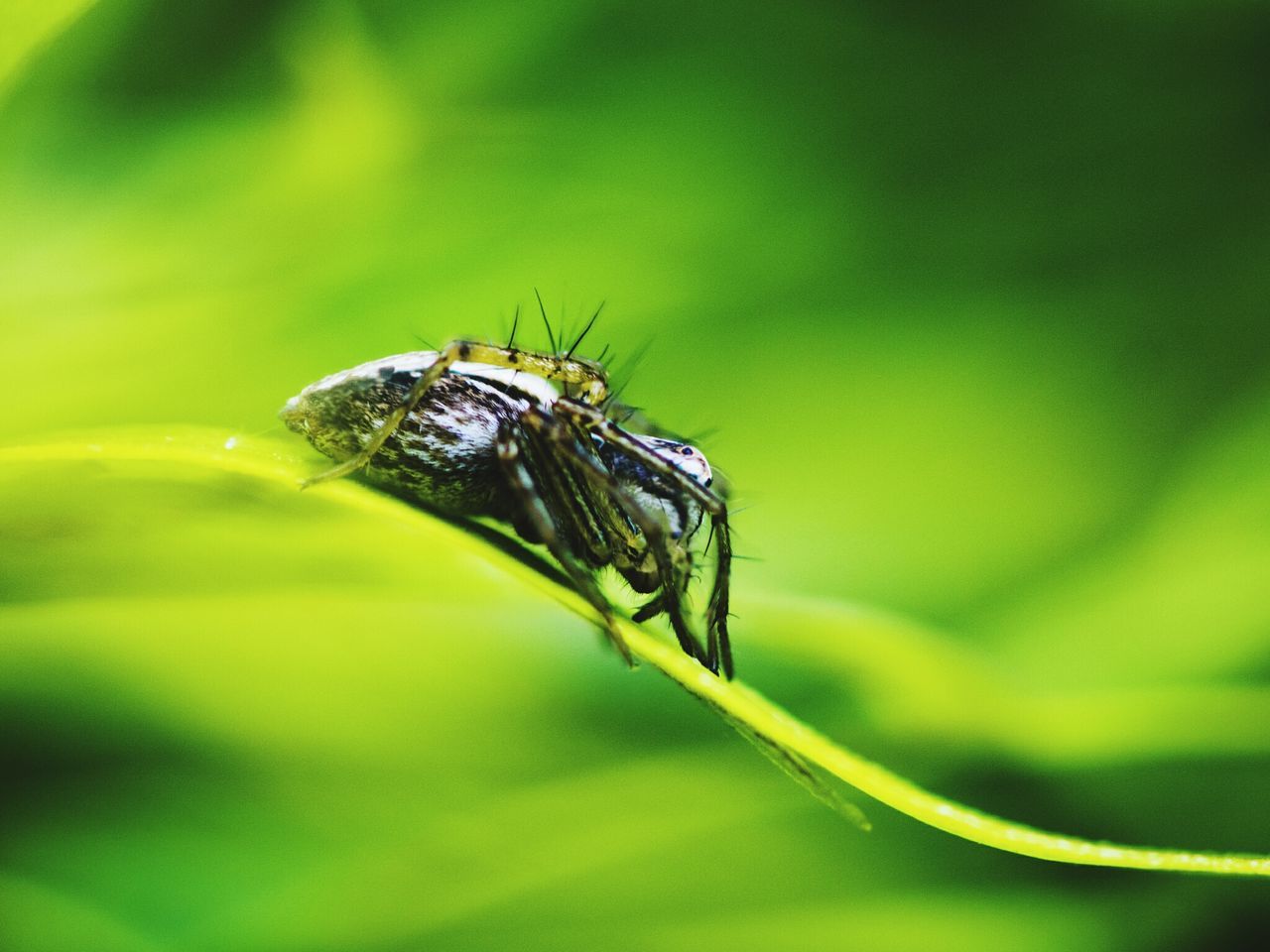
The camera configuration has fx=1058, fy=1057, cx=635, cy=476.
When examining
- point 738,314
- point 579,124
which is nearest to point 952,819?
point 738,314

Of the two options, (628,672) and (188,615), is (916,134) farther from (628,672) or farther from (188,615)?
(188,615)

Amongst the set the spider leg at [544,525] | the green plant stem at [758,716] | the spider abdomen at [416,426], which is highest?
the spider abdomen at [416,426]

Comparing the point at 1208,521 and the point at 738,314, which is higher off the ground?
the point at 738,314

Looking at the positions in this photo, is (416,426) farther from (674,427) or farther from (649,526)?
(674,427)

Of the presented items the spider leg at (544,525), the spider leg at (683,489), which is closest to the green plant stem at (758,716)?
the spider leg at (544,525)

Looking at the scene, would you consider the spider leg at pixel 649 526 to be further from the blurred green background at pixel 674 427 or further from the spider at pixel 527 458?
the blurred green background at pixel 674 427

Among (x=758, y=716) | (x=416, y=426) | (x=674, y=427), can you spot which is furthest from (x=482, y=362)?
(x=674, y=427)

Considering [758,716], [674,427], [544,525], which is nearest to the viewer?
[758,716]
